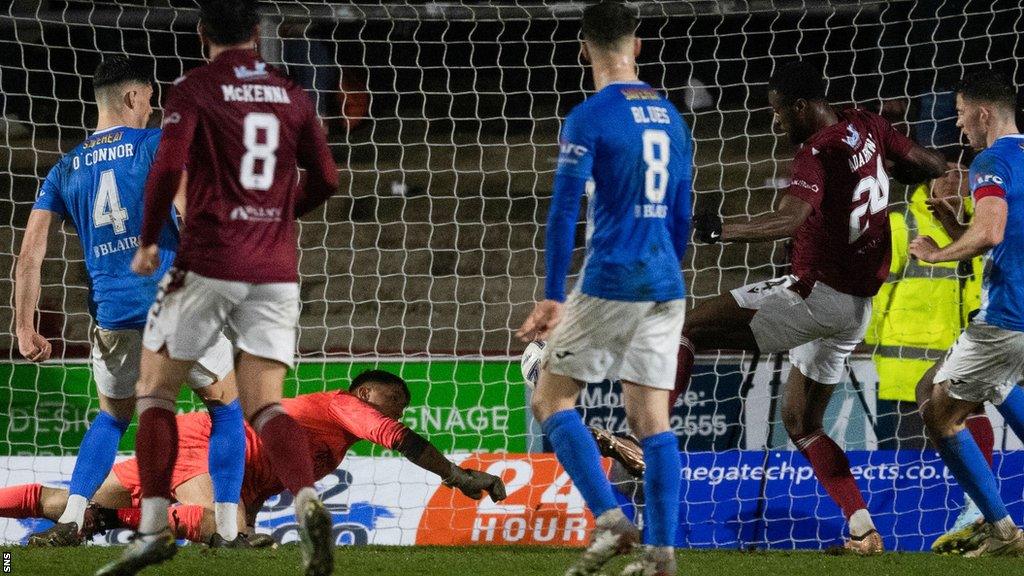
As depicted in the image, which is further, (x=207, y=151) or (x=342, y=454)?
(x=342, y=454)

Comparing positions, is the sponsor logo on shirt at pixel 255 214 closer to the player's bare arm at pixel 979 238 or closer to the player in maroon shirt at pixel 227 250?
the player in maroon shirt at pixel 227 250

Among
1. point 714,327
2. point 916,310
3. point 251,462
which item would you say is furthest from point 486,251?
point 714,327

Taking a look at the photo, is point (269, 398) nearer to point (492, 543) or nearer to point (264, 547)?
point (264, 547)

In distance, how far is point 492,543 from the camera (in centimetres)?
602

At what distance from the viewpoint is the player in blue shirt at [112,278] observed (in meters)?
4.67

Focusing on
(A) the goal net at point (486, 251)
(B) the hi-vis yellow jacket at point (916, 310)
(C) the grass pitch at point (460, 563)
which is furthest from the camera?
(B) the hi-vis yellow jacket at point (916, 310)

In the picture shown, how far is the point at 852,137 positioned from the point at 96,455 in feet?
10.1

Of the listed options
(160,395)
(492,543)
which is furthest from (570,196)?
(492,543)

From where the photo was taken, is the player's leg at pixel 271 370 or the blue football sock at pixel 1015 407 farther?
the blue football sock at pixel 1015 407

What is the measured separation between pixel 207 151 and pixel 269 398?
0.70 m

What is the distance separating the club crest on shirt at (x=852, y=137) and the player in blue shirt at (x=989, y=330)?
1.37 ft

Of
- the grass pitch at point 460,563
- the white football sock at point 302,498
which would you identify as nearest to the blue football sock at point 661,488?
the grass pitch at point 460,563

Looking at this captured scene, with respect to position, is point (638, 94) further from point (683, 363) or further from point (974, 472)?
point (974, 472)

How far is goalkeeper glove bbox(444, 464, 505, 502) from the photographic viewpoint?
4988 mm
